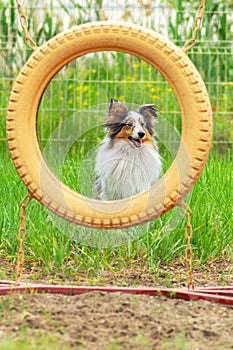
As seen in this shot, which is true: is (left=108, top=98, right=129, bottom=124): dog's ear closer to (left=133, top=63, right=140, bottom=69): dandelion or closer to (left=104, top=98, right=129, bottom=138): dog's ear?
(left=104, top=98, right=129, bottom=138): dog's ear

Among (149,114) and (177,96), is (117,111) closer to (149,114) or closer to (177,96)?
(149,114)

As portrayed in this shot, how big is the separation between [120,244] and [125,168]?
405 millimetres

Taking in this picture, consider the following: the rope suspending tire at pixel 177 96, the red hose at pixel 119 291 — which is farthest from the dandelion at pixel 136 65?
the red hose at pixel 119 291

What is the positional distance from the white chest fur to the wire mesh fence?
3191 mm

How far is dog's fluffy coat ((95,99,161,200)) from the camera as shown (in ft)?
11.9

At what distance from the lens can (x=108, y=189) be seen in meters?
3.70

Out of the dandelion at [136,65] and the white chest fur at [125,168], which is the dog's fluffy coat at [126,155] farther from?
the dandelion at [136,65]

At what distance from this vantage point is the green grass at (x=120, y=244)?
3.68 metres

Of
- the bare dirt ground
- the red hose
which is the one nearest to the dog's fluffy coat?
the red hose

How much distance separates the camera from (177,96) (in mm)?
3180

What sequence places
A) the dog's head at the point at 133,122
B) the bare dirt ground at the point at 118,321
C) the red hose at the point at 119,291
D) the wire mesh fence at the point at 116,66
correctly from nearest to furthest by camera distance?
1. the bare dirt ground at the point at 118,321
2. the red hose at the point at 119,291
3. the dog's head at the point at 133,122
4. the wire mesh fence at the point at 116,66

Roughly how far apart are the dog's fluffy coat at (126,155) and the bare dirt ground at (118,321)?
31.9 inches

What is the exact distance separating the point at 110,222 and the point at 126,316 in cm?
56

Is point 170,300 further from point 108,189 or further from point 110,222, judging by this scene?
point 108,189
